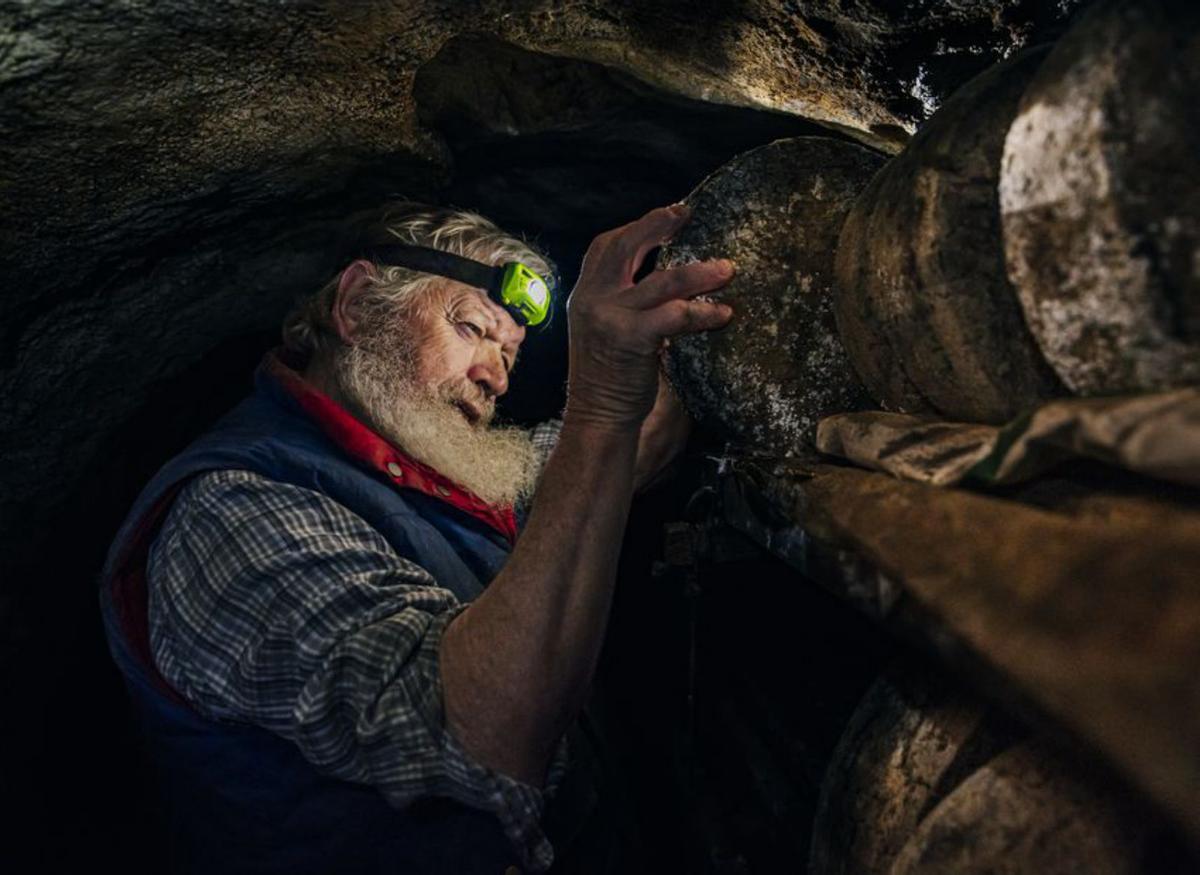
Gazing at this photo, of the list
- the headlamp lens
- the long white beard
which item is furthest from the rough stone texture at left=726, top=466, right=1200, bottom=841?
the headlamp lens

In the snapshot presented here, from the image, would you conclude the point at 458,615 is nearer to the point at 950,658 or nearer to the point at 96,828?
the point at 950,658

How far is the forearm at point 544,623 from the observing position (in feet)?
4.53

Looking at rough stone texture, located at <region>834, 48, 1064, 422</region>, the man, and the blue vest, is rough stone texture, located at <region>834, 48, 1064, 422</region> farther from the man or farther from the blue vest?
the blue vest

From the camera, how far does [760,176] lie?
1.66m

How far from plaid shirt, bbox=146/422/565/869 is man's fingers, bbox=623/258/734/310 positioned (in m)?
0.80

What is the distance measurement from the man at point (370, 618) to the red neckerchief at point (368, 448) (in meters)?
0.01

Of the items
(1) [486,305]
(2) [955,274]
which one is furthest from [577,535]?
(1) [486,305]

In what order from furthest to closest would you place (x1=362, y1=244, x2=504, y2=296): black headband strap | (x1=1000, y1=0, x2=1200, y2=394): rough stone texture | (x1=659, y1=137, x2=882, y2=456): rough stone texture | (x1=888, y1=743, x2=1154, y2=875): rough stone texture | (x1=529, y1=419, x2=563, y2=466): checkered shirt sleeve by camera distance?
(x1=529, y1=419, x2=563, y2=466): checkered shirt sleeve, (x1=362, y1=244, x2=504, y2=296): black headband strap, (x1=659, y1=137, x2=882, y2=456): rough stone texture, (x1=888, y1=743, x2=1154, y2=875): rough stone texture, (x1=1000, y1=0, x2=1200, y2=394): rough stone texture

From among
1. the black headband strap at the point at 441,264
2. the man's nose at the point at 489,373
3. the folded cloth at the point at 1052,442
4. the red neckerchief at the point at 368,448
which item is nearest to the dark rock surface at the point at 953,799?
the folded cloth at the point at 1052,442

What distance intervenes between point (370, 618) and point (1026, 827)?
3.89 feet

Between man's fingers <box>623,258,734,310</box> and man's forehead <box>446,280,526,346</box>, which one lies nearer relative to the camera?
man's fingers <box>623,258,734,310</box>

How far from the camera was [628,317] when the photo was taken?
1425 millimetres

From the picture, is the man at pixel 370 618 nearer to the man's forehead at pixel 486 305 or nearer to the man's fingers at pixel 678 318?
the man's fingers at pixel 678 318

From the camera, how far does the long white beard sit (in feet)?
8.15
